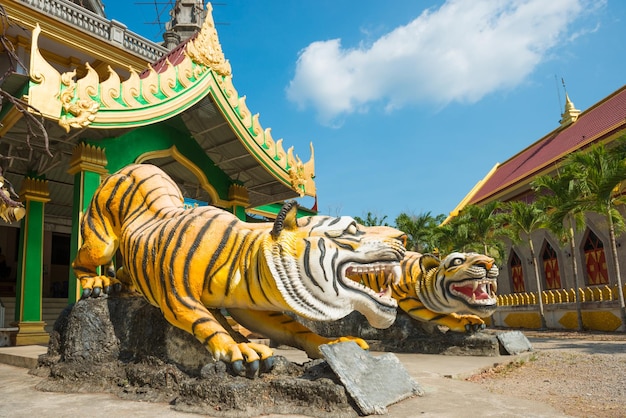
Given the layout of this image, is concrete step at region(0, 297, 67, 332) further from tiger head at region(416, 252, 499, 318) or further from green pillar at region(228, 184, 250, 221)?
tiger head at region(416, 252, 499, 318)

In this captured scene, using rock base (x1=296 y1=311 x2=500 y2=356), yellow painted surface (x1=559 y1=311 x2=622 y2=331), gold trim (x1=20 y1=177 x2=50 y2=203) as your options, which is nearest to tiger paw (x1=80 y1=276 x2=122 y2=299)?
rock base (x1=296 y1=311 x2=500 y2=356)

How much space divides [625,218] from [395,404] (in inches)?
545

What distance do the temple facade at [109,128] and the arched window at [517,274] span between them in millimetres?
12596

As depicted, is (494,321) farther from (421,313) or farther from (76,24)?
(76,24)

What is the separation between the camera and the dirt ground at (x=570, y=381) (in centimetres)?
391

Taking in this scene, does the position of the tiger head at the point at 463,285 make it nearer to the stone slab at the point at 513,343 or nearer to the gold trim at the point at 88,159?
the stone slab at the point at 513,343

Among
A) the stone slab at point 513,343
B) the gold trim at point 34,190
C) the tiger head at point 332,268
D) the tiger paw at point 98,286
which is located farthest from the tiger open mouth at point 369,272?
the gold trim at point 34,190

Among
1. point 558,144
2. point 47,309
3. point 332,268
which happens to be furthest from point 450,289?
point 558,144

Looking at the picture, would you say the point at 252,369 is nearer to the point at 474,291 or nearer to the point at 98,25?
the point at 474,291

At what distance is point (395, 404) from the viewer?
3.69 m

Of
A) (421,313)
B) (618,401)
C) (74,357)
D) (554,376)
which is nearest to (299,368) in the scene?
(74,357)

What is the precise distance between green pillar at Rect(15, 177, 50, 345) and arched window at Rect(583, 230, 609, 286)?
1668 cm

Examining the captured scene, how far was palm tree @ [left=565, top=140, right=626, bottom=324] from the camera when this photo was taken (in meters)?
11.7

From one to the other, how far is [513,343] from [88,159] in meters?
6.96
